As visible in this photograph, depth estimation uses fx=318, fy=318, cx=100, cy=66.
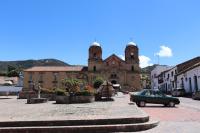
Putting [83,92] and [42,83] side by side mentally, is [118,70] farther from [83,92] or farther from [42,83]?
[83,92]

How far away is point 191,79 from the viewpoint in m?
49.5

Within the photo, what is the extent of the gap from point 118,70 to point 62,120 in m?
79.1

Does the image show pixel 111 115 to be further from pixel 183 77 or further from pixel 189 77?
pixel 183 77

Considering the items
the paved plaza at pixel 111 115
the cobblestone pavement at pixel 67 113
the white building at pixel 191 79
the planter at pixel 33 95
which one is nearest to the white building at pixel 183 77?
the white building at pixel 191 79

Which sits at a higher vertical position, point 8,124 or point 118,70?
point 118,70

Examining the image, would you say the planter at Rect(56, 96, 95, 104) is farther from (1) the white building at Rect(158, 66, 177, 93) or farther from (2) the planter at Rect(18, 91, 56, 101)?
(1) the white building at Rect(158, 66, 177, 93)

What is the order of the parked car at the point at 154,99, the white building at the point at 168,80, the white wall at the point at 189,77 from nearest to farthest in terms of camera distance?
the parked car at the point at 154,99 → the white wall at the point at 189,77 → the white building at the point at 168,80

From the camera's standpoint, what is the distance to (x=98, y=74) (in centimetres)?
8931

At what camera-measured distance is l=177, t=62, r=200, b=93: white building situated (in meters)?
45.9

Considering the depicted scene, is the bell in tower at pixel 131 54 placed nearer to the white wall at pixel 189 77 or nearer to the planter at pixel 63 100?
the white wall at pixel 189 77

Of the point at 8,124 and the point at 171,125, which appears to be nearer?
the point at 8,124

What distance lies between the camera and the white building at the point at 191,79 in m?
45.9

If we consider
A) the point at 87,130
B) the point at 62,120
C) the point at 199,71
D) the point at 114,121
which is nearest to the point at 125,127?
the point at 114,121

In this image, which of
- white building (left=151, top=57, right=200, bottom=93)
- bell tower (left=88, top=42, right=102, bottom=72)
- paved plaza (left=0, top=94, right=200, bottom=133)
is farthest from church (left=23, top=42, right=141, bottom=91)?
paved plaza (left=0, top=94, right=200, bottom=133)
